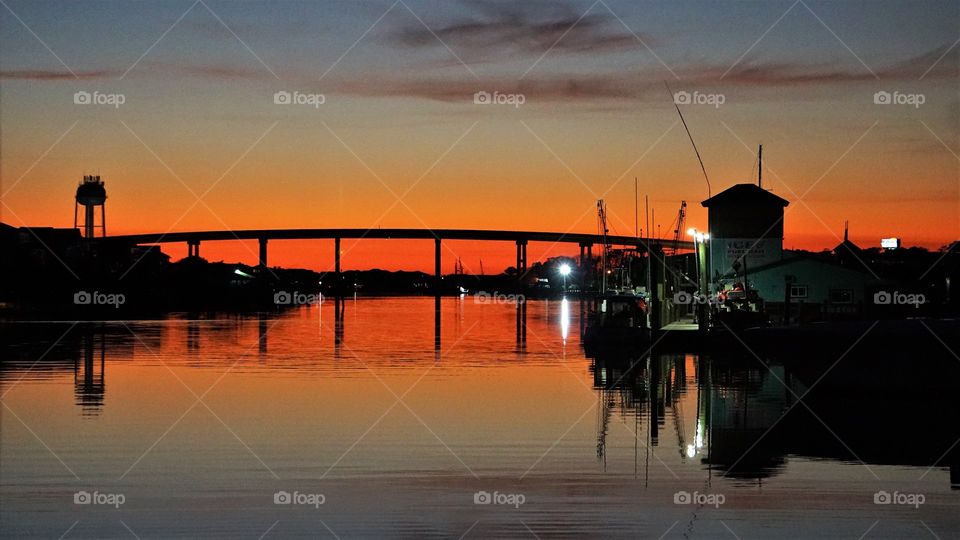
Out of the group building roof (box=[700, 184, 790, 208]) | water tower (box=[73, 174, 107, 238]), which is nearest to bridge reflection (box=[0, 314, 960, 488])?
building roof (box=[700, 184, 790, 208])

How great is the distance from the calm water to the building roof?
42386mm

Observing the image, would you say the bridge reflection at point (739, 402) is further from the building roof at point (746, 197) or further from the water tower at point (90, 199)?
the water tower at point (90, 199)

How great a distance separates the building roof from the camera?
88750mm

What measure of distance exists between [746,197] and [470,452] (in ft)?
222

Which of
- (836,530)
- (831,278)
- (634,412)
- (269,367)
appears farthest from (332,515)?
(831,278)

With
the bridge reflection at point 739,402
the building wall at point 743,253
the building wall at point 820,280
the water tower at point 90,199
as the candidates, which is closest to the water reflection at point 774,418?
the bridge reflection at point 739,402

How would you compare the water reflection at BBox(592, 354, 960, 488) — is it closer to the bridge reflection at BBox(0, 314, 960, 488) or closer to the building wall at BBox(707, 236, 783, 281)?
the bridge reflection at BBox(0, 314, 960, 488)

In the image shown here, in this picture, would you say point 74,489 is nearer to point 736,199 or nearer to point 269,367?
point 269,367

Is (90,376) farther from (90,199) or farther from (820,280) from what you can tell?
(90,199)

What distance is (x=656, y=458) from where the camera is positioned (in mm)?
23875

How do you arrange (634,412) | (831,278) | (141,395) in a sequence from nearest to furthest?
(634,412), (141,395), (831,278)

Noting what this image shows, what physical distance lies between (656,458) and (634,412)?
26.8 feet

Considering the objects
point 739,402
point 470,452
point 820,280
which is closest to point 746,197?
point 820,280

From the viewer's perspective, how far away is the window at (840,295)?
76.7m
